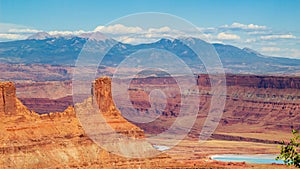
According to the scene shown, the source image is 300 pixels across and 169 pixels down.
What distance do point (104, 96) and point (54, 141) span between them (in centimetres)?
1394

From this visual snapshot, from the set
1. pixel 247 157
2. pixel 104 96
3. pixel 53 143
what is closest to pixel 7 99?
pixel 53 143

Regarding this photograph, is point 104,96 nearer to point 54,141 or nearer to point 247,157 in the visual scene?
point 54,141

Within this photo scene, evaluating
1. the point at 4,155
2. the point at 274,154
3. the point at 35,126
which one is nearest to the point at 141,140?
the point at 35,126

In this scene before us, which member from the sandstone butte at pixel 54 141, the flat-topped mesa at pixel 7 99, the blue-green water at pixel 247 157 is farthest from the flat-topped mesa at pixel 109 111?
the blue-green water at pixel 247 157

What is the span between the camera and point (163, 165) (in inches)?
3039

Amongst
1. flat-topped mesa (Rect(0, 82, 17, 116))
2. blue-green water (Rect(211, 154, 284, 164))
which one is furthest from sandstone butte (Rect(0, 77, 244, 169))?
blue-green water (Rect(211, 154, 284, 164))

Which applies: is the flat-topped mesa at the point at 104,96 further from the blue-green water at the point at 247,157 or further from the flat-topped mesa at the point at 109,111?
the blue-green water at the point at 247,157

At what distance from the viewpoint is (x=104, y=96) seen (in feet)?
282

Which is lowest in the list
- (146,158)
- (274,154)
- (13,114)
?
(274,154)

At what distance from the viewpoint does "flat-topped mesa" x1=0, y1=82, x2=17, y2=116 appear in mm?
78625

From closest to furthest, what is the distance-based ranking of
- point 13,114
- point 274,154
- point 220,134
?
point 13,114 → point 274,154 → point 220,134

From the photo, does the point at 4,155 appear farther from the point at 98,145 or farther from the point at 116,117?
the point at 116,117

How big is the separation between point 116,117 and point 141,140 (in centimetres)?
450

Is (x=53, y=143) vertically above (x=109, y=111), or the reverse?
(x=109, y=111)
